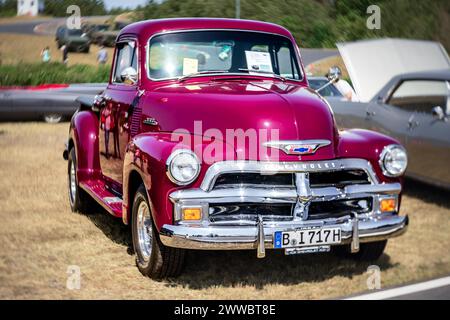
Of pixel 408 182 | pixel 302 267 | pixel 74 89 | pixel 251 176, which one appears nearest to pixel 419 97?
pixel 408 182

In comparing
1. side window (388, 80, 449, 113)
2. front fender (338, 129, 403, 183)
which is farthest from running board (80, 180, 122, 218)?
side window (388, 80, 449, 113)

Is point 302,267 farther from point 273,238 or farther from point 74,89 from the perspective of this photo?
point 74,89

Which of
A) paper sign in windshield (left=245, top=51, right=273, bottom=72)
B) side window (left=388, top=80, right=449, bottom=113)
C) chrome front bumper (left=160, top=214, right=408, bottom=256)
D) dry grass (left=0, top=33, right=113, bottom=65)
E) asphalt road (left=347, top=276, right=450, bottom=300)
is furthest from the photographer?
dry grass (left=0, top=33, right=113, bottom=65)

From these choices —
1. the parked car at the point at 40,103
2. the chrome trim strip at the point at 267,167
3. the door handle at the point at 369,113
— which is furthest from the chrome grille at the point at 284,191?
the parked car at the point at 40,103

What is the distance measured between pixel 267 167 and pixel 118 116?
2.01 metres

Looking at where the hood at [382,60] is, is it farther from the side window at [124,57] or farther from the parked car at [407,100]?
the side window at [124,57]

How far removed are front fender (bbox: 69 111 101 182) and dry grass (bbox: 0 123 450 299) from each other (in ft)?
1.80

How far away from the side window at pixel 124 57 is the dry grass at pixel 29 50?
1810 cm

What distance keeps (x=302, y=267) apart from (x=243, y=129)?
4.70 feet

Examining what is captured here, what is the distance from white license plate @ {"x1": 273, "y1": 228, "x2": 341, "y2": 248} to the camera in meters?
4.71

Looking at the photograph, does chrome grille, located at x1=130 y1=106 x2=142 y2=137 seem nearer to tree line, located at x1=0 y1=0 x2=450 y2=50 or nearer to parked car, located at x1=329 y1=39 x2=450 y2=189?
parked car, located at x1=329 y1=39 x2=450 y2=189

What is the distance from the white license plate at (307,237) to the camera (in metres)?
4.71

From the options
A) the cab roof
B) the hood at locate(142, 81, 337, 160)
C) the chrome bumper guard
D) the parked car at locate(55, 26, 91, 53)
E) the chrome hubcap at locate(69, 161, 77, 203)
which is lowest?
the parked car at locate(55, 26, 91, 53)

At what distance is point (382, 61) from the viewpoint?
10016mm
